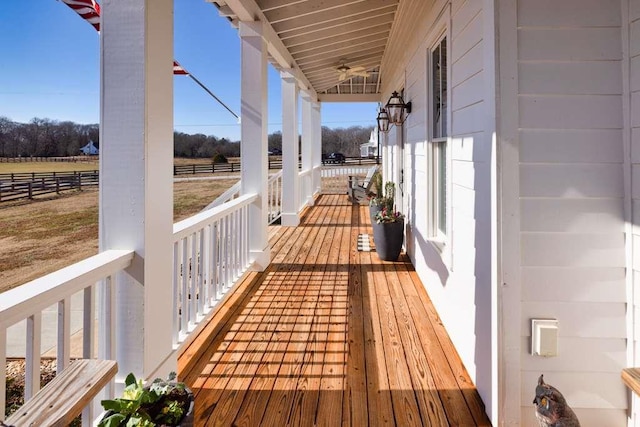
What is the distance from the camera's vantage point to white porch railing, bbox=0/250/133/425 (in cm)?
120

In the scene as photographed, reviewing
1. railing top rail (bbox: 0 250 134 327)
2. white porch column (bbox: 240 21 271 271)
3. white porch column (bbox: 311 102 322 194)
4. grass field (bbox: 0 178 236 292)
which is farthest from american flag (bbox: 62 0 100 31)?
white porch column (bbox: 311 102 322 194)

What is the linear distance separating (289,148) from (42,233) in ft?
13.4

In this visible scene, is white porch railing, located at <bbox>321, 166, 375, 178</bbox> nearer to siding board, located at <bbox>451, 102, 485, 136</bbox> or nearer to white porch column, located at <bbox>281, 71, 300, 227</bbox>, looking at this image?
white porch column, located at <bbox>281, 71, 300, 227</bbox>

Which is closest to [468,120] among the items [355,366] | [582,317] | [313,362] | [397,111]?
[582,317]

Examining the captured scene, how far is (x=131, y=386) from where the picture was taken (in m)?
1.27

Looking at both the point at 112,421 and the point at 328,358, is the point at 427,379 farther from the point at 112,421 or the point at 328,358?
the point at 112,421

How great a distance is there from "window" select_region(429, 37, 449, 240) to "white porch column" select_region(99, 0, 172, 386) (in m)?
2.15

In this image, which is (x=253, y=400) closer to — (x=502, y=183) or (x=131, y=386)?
(x=131, y=386)

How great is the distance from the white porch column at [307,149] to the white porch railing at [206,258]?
529 centimetres

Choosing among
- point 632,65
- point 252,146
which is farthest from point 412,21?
point 632,65

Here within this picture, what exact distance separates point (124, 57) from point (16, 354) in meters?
2.47

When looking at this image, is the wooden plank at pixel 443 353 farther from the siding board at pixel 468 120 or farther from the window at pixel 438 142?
the siding board at pixel 468 120

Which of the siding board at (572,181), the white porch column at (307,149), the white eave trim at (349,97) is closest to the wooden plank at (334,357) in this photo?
the siding board at (572,181)

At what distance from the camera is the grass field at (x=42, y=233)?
3.10 metres
